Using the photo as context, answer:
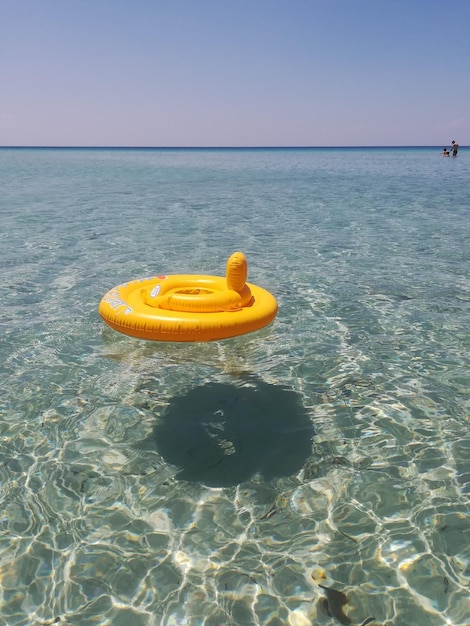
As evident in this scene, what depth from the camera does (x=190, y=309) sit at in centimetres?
A: 696

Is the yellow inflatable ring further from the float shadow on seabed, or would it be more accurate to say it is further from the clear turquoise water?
the float shadow on seabed

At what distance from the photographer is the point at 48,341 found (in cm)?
723

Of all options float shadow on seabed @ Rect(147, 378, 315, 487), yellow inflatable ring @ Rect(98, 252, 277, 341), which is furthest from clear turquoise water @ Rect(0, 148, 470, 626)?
yellow inflatable ring @ Rect(98, 252, 277, 341)

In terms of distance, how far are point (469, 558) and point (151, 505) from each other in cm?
251

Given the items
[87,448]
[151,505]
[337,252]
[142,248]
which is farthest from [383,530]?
[142,248]

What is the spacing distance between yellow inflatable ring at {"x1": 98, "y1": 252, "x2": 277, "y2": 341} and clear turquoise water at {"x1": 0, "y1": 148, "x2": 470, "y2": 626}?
354 millimetres

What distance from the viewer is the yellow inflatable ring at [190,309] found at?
6.61 m

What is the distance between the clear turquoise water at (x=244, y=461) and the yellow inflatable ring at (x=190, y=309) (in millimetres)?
354

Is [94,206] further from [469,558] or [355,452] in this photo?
[469,558]

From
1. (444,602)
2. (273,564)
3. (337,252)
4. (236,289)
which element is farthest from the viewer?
(337,252)

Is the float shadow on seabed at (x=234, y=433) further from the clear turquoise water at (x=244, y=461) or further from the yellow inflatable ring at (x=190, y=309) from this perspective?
the yellow inflatable ring at (x=190, y=309)

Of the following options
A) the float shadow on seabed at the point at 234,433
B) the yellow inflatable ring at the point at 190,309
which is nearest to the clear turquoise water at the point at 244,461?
the float shadow on seabed at the point at 234,433

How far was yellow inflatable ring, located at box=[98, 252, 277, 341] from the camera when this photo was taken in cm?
661

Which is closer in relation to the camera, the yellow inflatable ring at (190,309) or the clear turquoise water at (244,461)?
the clear turquoise water at (244,461)
